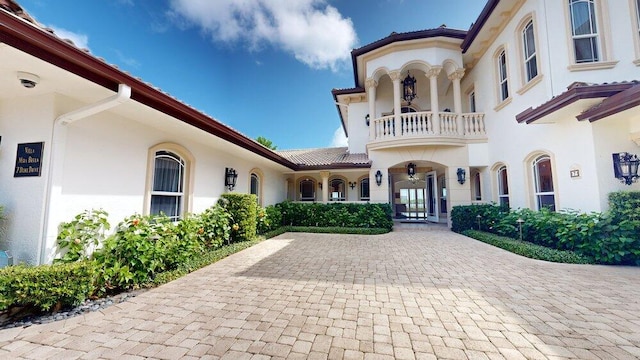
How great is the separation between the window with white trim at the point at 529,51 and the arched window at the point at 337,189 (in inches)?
352

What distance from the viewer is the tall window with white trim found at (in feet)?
20.7

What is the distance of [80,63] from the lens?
2885 mm

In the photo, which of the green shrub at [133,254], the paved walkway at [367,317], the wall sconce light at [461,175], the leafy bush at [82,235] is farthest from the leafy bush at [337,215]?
the leafy bush at [82,235]

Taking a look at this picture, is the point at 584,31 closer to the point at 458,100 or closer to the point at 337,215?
the point at 458,100

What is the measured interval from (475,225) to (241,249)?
28.2ft

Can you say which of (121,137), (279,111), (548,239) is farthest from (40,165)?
(279,111)

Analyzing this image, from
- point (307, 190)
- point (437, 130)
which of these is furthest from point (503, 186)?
point (307, 190)

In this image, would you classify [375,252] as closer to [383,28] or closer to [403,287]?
[403,287]

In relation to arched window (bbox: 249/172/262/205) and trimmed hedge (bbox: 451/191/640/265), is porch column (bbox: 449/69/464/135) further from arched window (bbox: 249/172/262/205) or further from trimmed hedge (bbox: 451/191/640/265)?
arched window (bbox: 249/172/262/205)

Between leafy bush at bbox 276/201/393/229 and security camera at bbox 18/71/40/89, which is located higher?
security camera at bbox 18/71/40/89

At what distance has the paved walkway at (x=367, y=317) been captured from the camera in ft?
7.67

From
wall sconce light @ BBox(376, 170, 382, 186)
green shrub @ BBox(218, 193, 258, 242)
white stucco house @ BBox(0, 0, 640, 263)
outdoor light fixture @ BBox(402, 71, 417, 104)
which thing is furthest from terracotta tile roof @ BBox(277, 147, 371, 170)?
green shrub @ BBox(218, 193, 258, 242)

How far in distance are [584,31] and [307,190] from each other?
473 inches

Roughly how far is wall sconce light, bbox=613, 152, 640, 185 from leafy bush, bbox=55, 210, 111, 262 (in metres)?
10.4
